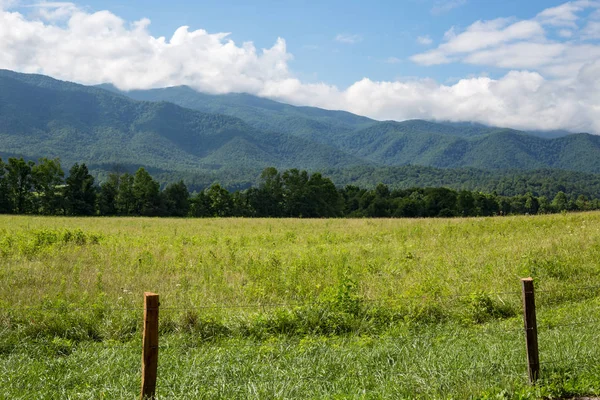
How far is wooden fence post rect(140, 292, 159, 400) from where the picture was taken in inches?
196

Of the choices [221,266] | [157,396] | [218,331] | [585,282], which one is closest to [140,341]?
[218,331]

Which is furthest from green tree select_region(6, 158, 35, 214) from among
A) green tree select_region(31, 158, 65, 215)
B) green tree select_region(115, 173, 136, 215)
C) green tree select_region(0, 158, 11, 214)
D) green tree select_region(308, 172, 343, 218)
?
green tree select_region(308, 172, 343, 218)

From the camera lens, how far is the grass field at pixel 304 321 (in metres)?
5.77

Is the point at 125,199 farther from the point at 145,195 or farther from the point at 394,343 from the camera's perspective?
the point at 394,343

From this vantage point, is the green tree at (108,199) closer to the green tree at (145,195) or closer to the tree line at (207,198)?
the tree line at (207,198)

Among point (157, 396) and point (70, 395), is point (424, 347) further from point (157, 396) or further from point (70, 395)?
point (70, 395)

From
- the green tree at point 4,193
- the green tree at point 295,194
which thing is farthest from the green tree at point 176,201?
the green tree at point 4,193

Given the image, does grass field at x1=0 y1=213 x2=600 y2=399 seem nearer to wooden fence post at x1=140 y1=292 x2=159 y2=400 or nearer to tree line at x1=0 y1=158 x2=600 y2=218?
wooden fence post at x1=140 y1=292 x2=159 y2=400

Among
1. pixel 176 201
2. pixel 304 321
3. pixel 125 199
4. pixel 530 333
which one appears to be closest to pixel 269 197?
pixel 176 201

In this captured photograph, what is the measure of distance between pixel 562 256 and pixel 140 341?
489 inches

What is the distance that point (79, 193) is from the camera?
207 feet

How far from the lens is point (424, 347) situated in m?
7.24

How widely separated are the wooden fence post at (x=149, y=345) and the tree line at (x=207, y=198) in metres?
57.6

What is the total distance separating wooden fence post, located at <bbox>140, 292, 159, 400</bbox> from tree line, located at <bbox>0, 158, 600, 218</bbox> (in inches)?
2267
